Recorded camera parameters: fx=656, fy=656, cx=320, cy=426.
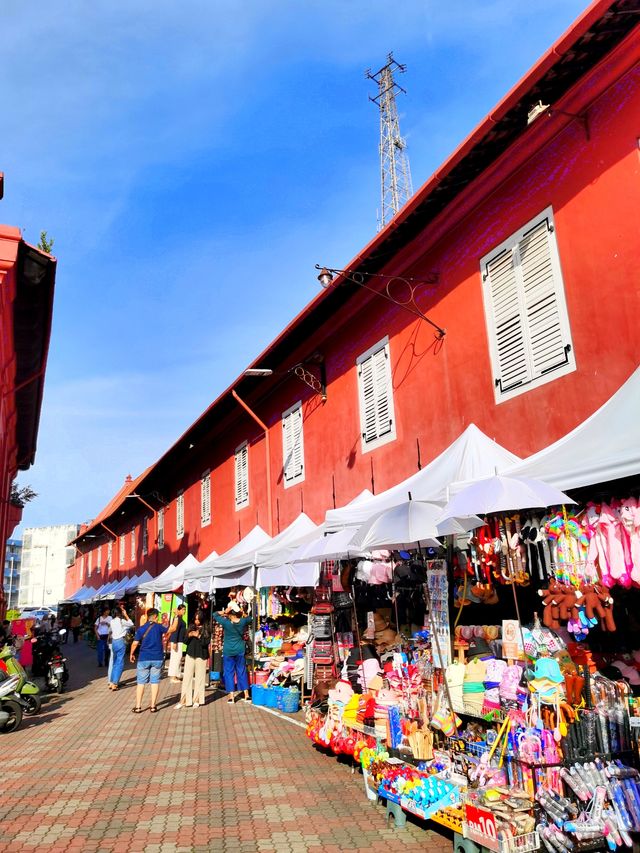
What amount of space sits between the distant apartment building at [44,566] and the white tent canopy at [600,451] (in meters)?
88.8

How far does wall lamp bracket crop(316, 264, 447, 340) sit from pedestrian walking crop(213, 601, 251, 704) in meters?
6.21

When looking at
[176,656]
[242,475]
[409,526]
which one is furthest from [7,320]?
[409,526]

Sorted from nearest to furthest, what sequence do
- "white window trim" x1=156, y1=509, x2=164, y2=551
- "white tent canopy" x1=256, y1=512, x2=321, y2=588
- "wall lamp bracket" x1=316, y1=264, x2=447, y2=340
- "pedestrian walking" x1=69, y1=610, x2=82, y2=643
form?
"wall lamp bracket" x1=316, y1=264, x2=447, y2=340
"white tent canopy" x1=256, y1=512, x2=321, y2=588
"white window trim" x1=156, y1=509, x2=164, y2=551
"pedestrian walking" x1=69, y1=610, x2=82, y2=643

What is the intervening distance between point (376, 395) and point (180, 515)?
14.7 meters

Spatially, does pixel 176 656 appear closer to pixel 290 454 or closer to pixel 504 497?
pixel 290 454

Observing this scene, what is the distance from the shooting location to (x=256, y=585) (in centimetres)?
1184

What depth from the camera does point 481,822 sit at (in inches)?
175

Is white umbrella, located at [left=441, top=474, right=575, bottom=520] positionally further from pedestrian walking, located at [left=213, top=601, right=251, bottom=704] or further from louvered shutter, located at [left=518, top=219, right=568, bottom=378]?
pedestrian walking, located at [left=213, top=601, right=251, bottom=704]

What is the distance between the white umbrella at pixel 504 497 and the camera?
16.9 ft

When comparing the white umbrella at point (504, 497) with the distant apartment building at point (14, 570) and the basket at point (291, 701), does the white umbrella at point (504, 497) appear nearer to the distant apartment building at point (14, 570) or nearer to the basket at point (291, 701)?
the basket at point (291, 701)

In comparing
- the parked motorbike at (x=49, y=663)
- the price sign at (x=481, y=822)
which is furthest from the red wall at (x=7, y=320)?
the price sign at (x=481, y=822)

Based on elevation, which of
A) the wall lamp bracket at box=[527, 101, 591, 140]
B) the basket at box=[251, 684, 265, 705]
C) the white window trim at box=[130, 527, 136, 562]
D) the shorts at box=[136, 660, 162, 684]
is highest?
the wall lamp bracket at box=[527, 101, 591, 140]

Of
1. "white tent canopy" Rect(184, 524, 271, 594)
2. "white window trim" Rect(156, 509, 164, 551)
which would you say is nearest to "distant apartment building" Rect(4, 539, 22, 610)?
"white window trim" Rect(156, 509, 164, 551)

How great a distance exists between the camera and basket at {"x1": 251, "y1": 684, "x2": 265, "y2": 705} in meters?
11.5
